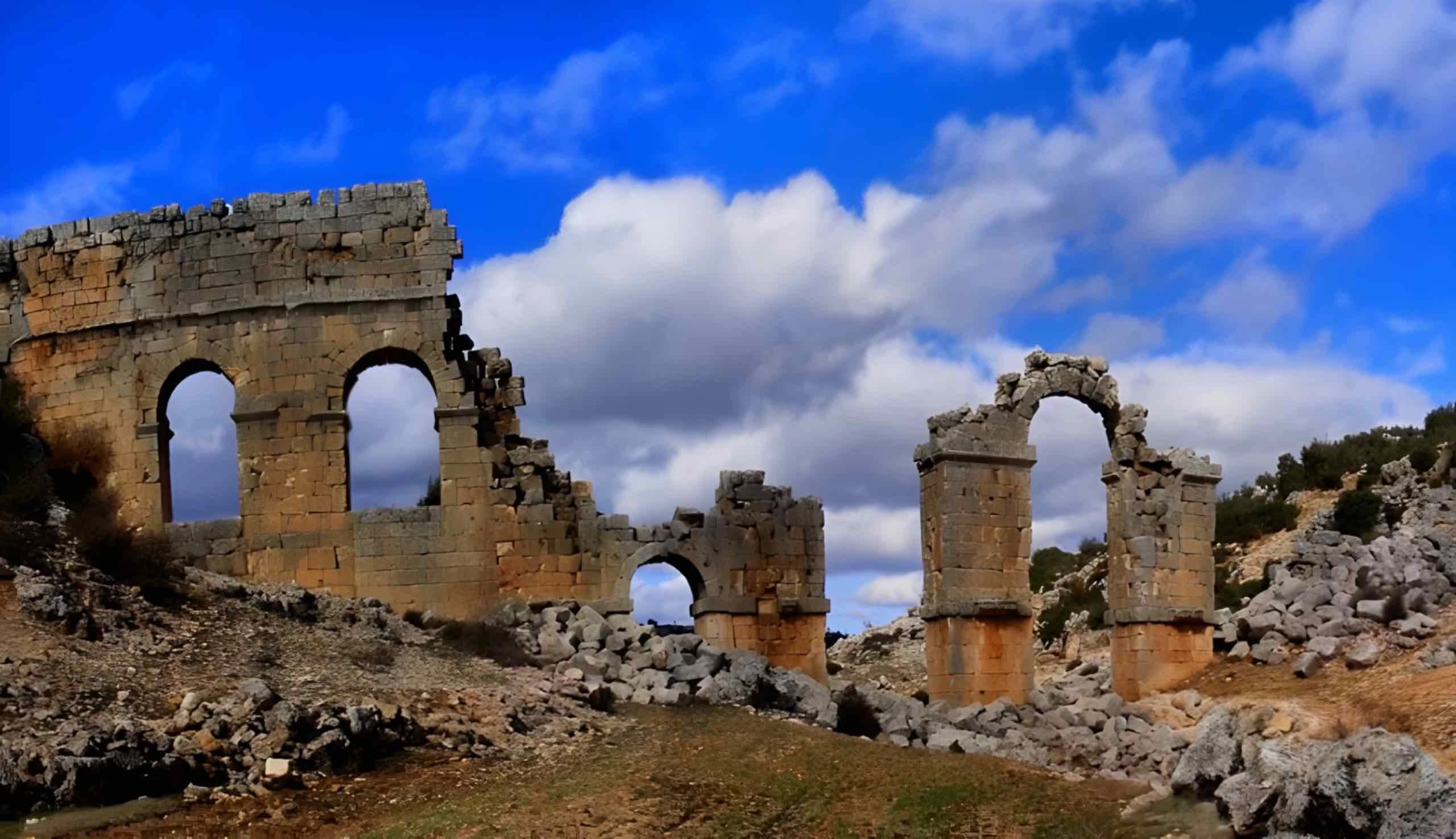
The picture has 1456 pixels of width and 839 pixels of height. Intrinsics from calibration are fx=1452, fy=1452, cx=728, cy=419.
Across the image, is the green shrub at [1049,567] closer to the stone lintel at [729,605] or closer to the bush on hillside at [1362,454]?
the bush on hillside at [1362,454]

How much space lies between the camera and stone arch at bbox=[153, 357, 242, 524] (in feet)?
59.3

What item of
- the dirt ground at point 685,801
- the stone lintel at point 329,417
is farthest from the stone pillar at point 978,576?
the stone lintel at point 329,417

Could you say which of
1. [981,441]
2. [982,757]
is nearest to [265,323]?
Answer: [981,441]

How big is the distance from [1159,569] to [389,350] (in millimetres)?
10042

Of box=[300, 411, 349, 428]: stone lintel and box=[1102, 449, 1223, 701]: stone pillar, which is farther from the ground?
box=[300, 411, 349, 428]: stone lintel

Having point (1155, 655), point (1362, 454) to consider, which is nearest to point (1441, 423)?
point (1362, 454)

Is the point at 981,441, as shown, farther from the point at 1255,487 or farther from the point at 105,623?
the point at 1255,487

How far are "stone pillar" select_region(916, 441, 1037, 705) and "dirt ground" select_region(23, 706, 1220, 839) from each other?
463 cm

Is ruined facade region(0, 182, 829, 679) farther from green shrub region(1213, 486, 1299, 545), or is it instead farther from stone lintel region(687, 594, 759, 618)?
green shrub region(1213, 486, 1299, 545)

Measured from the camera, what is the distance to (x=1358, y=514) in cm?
2308

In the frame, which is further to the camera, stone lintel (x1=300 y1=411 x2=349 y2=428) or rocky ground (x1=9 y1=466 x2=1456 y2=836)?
stone lintel (x1=300 y1=411 x2=349 y2=428)

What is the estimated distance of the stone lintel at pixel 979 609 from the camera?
1719 centimetres

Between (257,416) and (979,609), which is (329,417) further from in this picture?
(979,609)

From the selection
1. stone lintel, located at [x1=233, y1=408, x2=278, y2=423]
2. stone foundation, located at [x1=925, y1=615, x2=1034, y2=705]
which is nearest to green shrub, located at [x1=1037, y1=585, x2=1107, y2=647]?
stone foundation, located at [x1=925, y1=615, x2=1034, y2=705]
